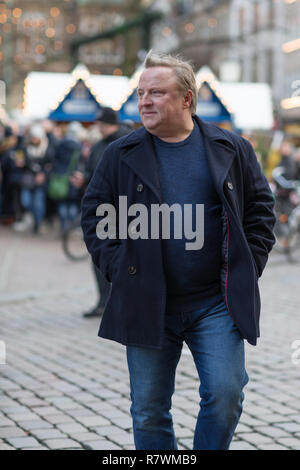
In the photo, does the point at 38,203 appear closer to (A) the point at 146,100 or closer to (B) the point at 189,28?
(A) the point at 146,100

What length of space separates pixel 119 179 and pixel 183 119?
1.05 ft

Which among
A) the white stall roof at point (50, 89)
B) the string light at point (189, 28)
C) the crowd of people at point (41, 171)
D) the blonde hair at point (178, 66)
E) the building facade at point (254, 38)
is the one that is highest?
the string light at point (189, 28)

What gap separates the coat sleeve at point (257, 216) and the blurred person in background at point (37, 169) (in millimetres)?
14433

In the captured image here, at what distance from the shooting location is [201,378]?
352cm

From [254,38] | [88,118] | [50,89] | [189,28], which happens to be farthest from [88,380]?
[189,28]

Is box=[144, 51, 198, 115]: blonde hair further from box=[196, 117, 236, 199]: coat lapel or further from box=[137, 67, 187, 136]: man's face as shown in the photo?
box=[196, 117, 236, 199]: coat lapel

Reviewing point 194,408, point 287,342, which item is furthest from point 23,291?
point 194,408

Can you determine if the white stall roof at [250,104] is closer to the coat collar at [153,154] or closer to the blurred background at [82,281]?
the blurred background at [82,281]

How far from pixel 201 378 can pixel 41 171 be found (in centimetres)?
1473

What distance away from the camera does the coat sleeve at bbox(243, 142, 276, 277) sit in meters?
3.58

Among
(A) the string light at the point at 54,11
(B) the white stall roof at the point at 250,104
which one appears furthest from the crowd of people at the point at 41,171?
(A) the string light at the point at 54,11

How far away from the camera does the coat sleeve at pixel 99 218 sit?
3.55 metres
